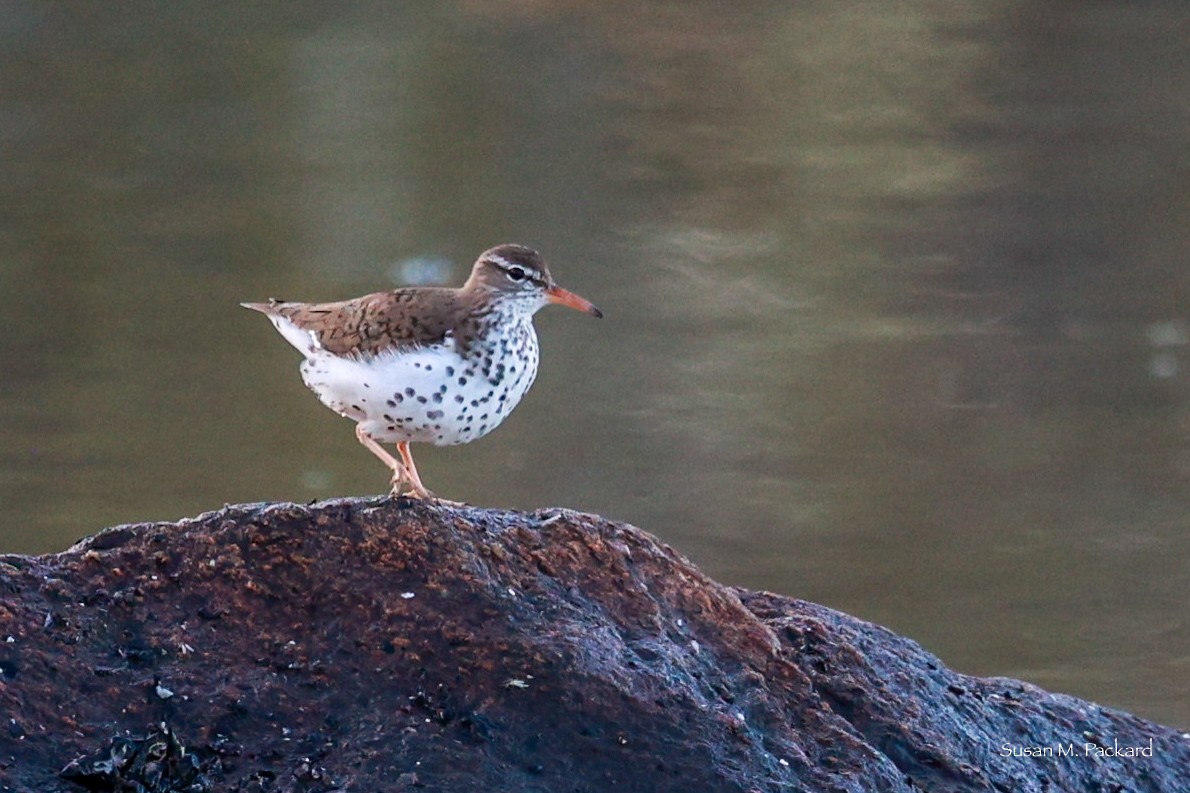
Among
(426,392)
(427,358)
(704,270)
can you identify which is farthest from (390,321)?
(704,270)

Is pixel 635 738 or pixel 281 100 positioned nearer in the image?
pixel 635 738

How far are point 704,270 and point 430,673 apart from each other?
859 centimetres

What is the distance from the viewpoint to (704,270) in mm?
11852

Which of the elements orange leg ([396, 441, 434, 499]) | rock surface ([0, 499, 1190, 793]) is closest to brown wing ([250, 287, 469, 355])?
orange leg ([396, 441, 434, 499])

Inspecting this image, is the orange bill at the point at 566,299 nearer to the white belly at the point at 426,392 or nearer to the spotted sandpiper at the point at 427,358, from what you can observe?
the spotted sandpiper at the point at 427,358

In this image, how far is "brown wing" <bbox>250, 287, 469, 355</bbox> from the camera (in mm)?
4703

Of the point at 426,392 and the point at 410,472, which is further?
the point at 410,472

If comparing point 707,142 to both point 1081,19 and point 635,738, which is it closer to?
point 1081,19

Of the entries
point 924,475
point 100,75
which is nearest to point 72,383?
point 100,75

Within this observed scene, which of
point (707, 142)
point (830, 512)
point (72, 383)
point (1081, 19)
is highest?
point (1081, 19)

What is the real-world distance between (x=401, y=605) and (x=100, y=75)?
10931mm

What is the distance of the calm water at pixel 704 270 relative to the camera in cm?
935

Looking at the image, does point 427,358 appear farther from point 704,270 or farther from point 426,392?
point 704,270

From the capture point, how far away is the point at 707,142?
547 inches
